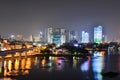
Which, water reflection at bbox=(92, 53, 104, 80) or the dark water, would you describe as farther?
water reflection at bbox=(92, 53, 104, 80)

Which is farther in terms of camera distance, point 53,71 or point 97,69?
point 97,69

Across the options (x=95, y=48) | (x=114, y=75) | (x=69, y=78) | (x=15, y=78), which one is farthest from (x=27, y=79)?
(x=95, y=48)

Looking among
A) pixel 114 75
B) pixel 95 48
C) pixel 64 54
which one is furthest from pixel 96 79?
pixel 95 48

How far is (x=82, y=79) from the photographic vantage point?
36.8m

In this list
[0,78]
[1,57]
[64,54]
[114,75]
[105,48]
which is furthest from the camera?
[105,48]

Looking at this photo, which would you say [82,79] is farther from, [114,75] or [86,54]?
[86,54]

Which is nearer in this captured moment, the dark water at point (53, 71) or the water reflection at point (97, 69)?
the dark water at point (53, 71)

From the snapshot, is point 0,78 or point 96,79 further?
point 96,79

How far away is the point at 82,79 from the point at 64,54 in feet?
163

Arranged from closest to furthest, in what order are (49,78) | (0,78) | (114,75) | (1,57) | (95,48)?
(0,78) → (49,78) → (114,75) → (1,57) → (95,48)

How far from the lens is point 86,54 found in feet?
289

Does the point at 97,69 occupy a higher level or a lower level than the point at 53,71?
lower

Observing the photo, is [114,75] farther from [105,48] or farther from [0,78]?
[105,48]

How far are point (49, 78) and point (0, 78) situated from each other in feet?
18.3
